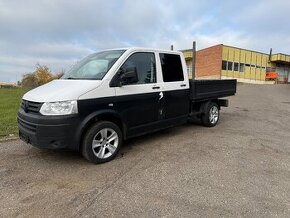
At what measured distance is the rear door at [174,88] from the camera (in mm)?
6398

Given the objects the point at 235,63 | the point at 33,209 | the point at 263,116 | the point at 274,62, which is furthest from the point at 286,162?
the point at 274,62

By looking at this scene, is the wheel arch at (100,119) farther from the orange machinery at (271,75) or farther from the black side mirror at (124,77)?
the orange machinery at (271,75)

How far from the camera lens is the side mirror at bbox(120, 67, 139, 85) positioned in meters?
5.25

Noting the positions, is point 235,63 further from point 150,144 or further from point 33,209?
point 33,209

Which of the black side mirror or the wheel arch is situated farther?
the black side mirror

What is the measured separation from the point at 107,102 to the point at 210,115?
13.5ft

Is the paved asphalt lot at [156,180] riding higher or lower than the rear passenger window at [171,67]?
lower

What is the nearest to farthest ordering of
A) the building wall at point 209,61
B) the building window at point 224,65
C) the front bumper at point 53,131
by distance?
the front bumper at point 53,131
the building wall at point 209,61
the building window at point 224,65

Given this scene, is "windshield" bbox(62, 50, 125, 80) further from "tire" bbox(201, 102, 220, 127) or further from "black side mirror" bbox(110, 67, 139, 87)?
"tire" bbox(201, 102, 220, 127)

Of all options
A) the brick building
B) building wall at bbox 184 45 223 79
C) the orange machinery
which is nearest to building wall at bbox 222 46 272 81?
the brick building

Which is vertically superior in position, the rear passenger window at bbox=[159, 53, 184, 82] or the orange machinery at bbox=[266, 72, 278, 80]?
the rear passenger window at bbox=[159, 53, 184, 82]

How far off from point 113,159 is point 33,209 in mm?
2003

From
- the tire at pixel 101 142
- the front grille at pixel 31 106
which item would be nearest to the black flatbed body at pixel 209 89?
the tire at pixel 101 142

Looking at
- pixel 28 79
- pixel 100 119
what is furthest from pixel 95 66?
pixel 28 79
